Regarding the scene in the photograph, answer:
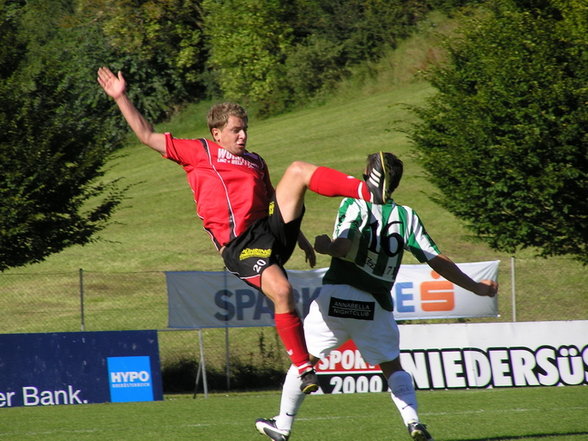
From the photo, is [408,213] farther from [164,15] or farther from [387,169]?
[164,15]

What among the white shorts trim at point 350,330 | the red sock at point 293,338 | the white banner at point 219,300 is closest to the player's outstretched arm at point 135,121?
the red sock at point 293,338

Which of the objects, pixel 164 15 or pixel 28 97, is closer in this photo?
pixel 28 97

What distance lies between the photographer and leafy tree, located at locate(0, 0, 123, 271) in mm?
16641

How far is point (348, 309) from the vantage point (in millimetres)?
6555

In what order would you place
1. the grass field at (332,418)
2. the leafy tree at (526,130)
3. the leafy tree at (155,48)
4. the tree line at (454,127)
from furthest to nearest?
1. the leafy tree at (155,48)
2. the leafy tree at (526,130)
3. the tree line at (454,127)
4. the grass field at (332,418)

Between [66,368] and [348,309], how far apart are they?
825cm

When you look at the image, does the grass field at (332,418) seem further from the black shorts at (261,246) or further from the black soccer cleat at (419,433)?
the black shorts at (261,246)

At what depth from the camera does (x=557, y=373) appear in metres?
14.2

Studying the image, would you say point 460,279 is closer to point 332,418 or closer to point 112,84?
point 112,84

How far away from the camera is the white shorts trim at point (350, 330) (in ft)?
21.6

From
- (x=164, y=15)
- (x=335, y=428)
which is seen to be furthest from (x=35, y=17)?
(x=335, y=428)

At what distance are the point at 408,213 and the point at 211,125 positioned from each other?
1594 mm

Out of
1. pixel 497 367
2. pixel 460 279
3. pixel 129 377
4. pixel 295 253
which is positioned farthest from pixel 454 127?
pixel 460 279

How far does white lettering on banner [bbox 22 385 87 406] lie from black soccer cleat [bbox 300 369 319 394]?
323 inches
